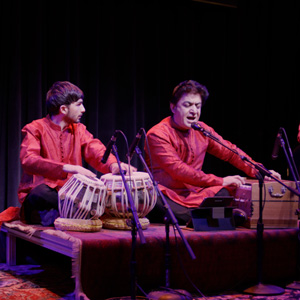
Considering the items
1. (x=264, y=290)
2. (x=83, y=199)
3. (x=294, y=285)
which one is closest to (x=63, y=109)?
(x=83, y=199)

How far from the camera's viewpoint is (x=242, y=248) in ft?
11.8

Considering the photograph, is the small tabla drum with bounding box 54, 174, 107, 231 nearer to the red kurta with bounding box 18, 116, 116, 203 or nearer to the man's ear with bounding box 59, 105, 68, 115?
the red kurta with bounding box 18, 116, 116, 203

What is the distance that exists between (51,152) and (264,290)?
204 centimetres

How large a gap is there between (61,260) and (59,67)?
1.91m

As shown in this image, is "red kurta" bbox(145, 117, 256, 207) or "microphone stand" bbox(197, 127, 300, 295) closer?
"microphone stand" bbox(197, 127, 300, 295)

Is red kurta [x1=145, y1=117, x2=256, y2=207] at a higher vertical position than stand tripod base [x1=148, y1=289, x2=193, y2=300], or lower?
higher

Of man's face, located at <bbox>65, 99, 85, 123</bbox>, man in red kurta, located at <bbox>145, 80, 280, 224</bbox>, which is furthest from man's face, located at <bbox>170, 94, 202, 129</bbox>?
man's face, located at <bbox>65, 99, 85, 123</bbox>

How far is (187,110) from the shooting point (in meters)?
4.49

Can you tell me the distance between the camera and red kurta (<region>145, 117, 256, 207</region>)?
4281mm

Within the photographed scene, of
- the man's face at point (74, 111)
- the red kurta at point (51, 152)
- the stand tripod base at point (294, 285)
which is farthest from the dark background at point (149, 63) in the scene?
the stand tripod base at point (294, 285)

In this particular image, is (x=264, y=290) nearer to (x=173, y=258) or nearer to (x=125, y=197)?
(x=173, y=258)

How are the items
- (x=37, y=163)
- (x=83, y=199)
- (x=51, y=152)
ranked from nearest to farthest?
(x=83, y=199) → (x=37, y=163) → (x=51, y=152)

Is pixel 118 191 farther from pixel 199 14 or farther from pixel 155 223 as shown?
pixel 199 14

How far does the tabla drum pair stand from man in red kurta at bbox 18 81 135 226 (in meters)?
0.20
